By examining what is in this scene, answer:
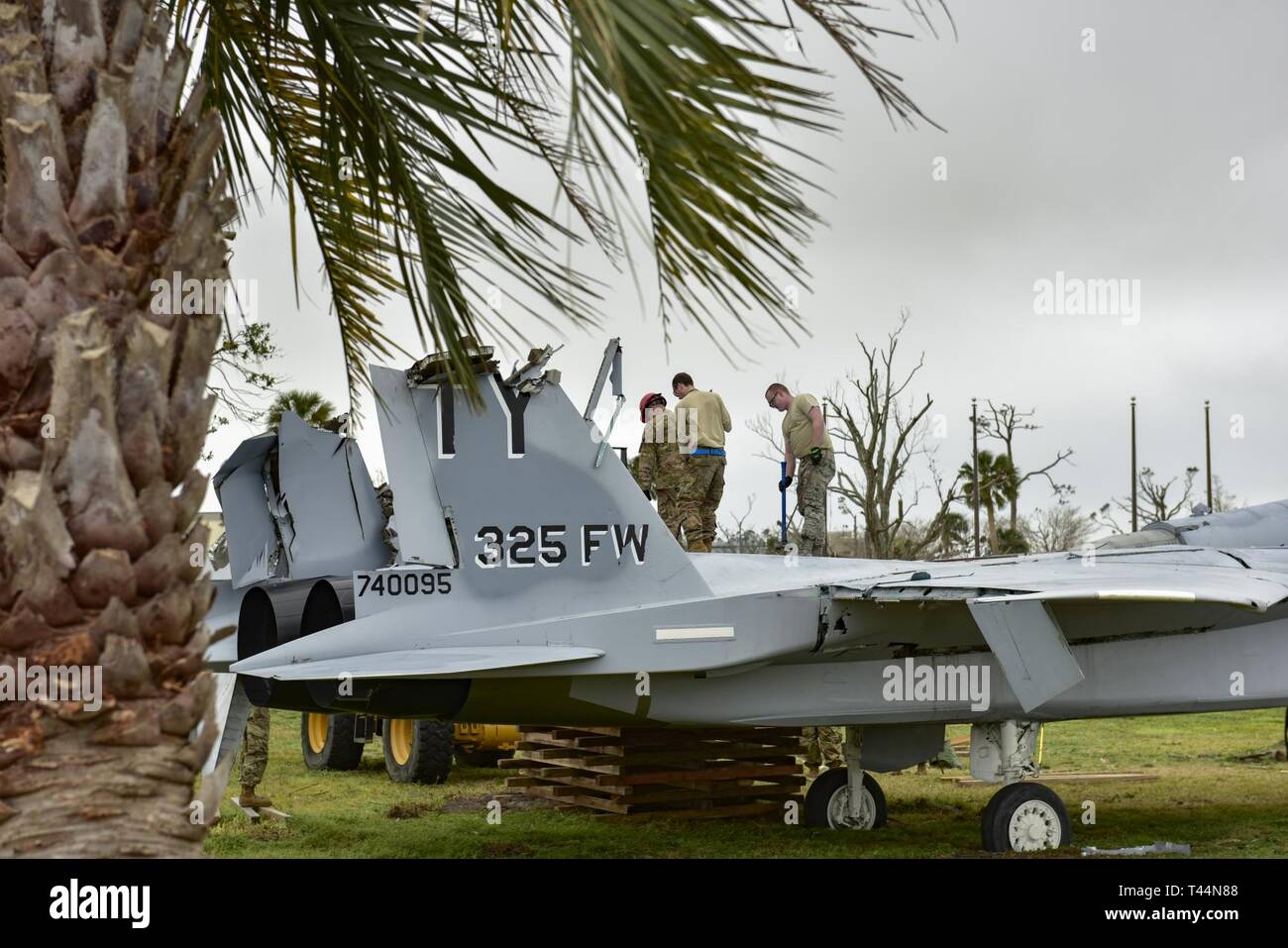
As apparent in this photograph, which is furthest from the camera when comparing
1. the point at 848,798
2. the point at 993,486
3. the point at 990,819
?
the point at 993,486

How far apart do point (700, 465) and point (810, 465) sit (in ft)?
3.72

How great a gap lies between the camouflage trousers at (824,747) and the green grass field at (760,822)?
1.88 feet

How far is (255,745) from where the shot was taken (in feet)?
40.2

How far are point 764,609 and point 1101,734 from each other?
35.8 ft

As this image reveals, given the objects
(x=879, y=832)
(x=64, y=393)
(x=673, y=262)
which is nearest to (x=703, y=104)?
(x=673, y=262)

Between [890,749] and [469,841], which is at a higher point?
[890,749]

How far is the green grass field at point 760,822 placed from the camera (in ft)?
34.4

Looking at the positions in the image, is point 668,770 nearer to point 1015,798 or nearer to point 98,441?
point 1015,798

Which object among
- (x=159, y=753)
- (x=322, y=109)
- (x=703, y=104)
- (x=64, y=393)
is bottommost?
(x=159, y=753)

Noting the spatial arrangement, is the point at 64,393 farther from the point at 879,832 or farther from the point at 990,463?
the point at 990,463

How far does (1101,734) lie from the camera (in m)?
18.8

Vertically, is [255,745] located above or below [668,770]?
above

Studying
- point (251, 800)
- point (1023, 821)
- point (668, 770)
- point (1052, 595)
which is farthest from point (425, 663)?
point (1023, 821)
